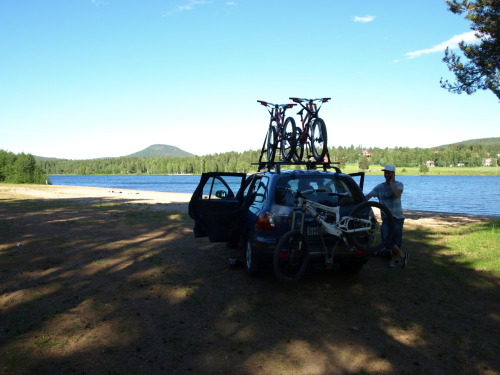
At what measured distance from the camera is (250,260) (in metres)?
6.00

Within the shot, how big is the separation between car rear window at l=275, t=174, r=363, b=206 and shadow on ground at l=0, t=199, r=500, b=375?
128cm

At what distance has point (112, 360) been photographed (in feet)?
11.5

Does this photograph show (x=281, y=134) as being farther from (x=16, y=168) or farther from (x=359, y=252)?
(x=16, y=168)

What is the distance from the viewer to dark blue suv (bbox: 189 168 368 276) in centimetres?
538

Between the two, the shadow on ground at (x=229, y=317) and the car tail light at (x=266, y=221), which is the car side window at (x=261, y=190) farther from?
the shadow on ground at (x=229, y=317)

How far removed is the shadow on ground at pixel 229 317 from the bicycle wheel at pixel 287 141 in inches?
148

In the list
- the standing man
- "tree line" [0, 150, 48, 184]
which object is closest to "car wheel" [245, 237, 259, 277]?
the standing man

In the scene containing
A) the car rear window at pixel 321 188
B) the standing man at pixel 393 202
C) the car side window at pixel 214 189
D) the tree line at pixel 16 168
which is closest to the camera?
the car rear window at pixel 321 188

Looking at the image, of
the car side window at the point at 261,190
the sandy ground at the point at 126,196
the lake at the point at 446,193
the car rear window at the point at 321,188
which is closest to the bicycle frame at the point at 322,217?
the car rear window at the point at 321,188

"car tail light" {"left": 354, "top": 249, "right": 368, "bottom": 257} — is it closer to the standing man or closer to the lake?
the standing man

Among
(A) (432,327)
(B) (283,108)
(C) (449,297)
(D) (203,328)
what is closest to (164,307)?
(D) (203,328)

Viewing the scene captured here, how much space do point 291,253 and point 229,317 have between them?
1215mm

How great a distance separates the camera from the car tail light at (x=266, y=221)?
537 cm

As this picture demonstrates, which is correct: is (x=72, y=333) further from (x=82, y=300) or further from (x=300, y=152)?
(x=300, y=152)
